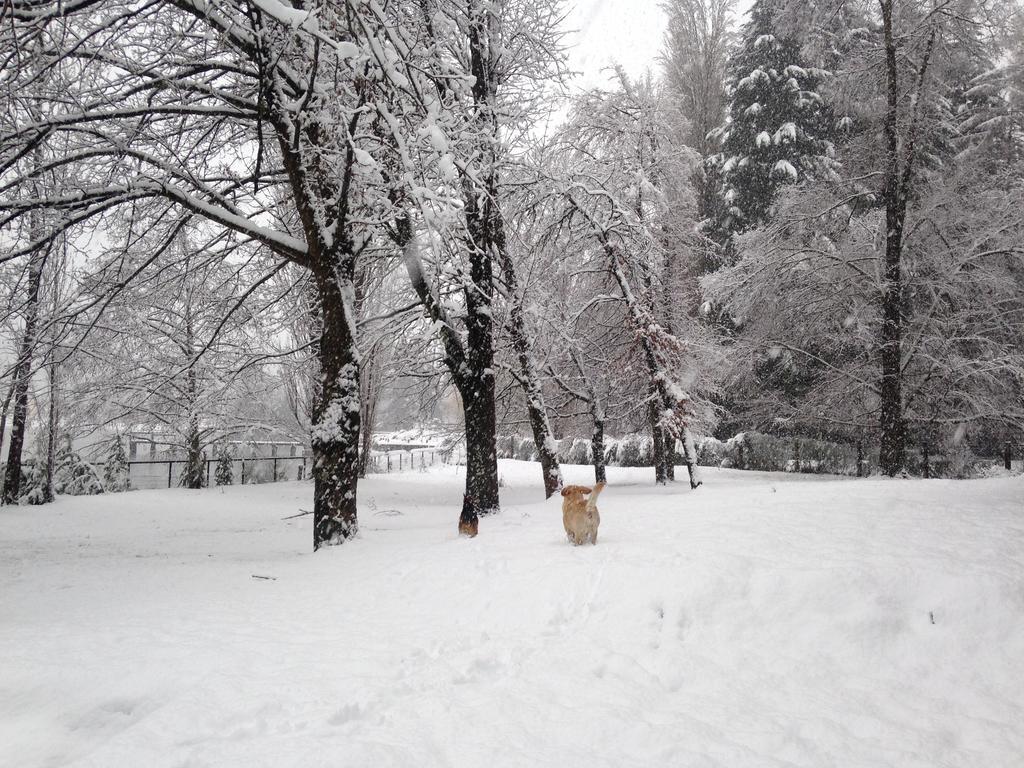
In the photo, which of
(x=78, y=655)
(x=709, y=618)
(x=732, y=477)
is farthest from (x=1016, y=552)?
(x=732, y=477)

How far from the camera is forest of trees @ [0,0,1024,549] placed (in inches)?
224

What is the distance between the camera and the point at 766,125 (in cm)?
2159

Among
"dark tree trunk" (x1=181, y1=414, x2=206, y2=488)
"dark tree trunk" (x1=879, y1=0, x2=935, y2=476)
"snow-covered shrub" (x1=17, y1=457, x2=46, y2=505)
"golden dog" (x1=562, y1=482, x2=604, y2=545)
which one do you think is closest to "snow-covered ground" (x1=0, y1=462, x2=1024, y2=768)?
"golden dog" (x1=562, y1=482, x2=604, y2=545)

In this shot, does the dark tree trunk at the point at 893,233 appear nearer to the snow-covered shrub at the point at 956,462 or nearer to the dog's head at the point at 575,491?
the snow-covered shrub at the point at 956,462

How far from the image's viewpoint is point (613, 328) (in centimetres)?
1481

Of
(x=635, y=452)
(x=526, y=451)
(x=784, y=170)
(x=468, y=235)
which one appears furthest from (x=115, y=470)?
(x=784, y=170)

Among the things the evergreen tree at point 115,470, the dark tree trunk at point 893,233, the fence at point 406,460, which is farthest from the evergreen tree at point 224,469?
the dark tree trunk at point 893,233

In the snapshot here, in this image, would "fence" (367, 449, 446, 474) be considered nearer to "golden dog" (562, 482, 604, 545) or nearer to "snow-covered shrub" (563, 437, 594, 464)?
"snow-covered shrub" (563, 437, 594, 464)

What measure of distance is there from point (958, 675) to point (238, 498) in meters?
16.3

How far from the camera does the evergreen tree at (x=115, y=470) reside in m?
17.2

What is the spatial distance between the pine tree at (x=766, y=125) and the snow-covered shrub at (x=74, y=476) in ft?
73.5

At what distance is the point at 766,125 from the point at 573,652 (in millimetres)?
23495

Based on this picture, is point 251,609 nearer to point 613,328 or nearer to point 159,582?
point 159,582

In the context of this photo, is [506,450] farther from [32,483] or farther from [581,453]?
[32,483]
